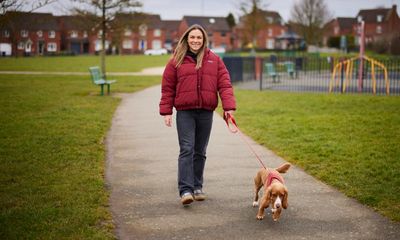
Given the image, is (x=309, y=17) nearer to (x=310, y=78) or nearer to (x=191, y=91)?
(x=310, y=78)

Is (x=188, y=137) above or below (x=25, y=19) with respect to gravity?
below

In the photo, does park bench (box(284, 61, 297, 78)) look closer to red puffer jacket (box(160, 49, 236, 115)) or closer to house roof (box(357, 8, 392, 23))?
red puffer jacket (box(160, 49, 236, 115))

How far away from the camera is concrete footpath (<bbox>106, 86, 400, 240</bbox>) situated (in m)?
4.41

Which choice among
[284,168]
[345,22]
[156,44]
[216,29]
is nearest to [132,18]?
[284,168]

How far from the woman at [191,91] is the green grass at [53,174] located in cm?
102

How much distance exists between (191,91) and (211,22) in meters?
98.7

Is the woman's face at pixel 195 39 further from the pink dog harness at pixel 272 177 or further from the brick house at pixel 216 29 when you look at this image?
the brick house at pixel 216 29

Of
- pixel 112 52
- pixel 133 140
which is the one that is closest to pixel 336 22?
pixel 112 52

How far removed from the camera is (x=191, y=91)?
5078 millimetres

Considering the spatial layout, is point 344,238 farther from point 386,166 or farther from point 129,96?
point 129,96

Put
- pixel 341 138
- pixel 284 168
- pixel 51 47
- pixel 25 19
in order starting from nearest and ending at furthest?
1. pixel 284 168
2. pixel 341 138
3. pixel 25 19
4. pixel 51 47

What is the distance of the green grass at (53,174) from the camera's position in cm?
443

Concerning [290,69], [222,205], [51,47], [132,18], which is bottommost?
[222,205]

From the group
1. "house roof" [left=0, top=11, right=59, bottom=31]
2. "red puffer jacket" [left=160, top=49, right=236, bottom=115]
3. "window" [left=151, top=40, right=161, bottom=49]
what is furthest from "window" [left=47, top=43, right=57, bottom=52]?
"red puffer jacket" [left=160, top=49, right=236, bottom=115]
